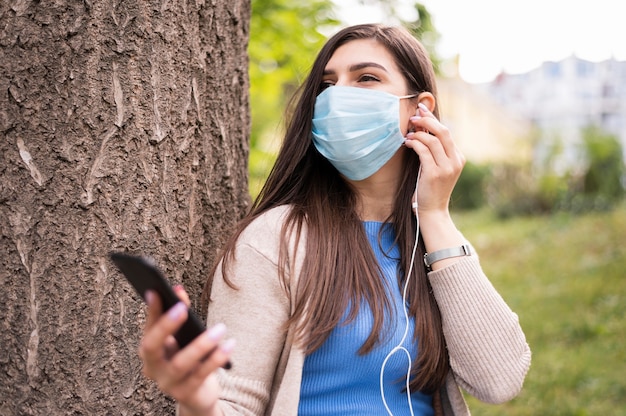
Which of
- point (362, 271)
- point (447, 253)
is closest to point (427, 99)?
point (447, 253)

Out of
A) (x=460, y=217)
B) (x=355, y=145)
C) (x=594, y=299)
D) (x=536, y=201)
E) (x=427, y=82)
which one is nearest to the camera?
(x=355, y=145)

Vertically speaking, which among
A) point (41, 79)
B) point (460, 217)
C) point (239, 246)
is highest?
point (41, 79)

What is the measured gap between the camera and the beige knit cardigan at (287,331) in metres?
1.66

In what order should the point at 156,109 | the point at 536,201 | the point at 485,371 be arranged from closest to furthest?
the point at 156,109, the point at 485,371, the point at 536,201

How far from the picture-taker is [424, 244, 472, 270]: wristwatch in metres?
2.00

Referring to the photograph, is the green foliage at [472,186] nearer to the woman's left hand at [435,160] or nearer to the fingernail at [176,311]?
the woman's left hand at [435,160]

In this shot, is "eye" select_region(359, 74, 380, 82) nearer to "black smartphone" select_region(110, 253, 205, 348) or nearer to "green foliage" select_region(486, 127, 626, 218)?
"black smartphone" select_region(110, 253, 205, 348)

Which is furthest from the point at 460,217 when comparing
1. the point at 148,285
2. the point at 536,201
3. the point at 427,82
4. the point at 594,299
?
the point at 148,285

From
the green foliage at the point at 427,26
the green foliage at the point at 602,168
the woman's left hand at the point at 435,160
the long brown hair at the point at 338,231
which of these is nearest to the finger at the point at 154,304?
the long brown hair at the point at 338,231

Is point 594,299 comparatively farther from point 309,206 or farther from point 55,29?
point 55,29

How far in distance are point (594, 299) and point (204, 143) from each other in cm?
626

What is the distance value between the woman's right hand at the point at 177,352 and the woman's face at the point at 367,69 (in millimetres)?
1181

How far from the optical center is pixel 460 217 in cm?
1563

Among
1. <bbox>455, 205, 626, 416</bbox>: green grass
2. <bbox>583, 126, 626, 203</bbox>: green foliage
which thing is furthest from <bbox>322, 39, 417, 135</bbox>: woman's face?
<bbox>583, 126, 626, 203</bbox>: green foliage
